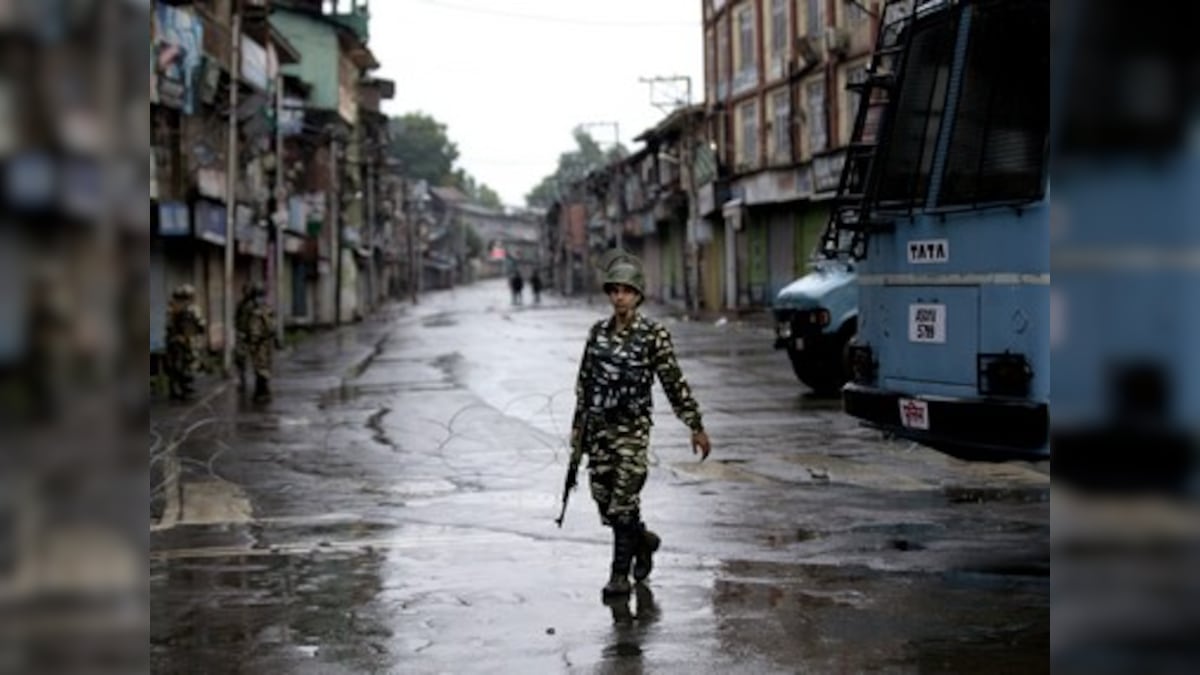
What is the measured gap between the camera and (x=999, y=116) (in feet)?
26.5

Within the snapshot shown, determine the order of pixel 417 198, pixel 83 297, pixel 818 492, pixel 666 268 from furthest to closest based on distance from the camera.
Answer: pixel 417 198
pixel 666 268
pixel 818 492
pixel 83 297

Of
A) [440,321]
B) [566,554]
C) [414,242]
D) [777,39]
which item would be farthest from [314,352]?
[414,242]

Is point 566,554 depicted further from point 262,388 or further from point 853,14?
point 853,14

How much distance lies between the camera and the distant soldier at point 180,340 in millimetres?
21141

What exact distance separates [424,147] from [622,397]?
155 meters

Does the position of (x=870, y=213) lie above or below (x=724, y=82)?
below

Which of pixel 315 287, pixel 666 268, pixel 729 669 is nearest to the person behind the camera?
pixel 729 669

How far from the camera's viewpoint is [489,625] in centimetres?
713

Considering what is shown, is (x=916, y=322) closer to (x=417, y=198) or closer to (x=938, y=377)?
(x=938, y=377)

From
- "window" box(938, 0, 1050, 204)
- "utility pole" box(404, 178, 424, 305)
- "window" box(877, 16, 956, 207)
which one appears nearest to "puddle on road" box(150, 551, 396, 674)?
"window" box(877, 16, 956, 207)

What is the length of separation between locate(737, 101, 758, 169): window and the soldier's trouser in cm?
4388

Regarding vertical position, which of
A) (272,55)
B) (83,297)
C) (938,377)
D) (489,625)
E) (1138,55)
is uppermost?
(272,55)

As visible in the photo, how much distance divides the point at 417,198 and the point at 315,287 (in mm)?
58926

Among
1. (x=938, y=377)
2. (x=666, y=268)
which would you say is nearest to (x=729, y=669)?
Result: (x=938, y=377)
